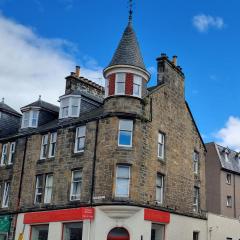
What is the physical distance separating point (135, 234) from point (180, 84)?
13727 mm

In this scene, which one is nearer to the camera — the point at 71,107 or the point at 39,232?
the point at 39,232

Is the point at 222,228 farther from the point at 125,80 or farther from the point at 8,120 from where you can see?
the point at 8,120

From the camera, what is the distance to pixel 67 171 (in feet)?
105

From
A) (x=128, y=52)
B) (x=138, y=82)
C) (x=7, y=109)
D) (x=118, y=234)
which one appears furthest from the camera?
(x=7, y=109)

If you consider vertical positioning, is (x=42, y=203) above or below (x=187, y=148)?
below

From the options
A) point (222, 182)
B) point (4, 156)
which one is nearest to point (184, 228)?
point (4, 156)

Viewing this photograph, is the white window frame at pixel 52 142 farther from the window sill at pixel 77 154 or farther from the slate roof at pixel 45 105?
the slate roof at pixel 45 105

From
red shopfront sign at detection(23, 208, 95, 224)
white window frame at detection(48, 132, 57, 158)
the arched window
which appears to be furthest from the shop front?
the arched window

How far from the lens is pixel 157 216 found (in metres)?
30.6

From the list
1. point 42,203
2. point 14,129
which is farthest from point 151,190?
point 14,129

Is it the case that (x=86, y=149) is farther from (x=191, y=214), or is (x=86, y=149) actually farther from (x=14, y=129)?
(x=14, y=129)

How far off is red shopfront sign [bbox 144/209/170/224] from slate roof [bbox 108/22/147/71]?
993cm

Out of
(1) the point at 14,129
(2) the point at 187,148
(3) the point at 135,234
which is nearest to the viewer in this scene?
(3) the point at 135,234

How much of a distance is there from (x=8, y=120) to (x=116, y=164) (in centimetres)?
1630
